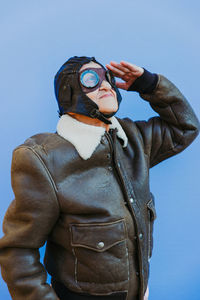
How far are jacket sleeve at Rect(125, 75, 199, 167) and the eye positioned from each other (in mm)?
338

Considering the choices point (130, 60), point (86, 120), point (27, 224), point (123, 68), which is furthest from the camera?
point (130, 60)

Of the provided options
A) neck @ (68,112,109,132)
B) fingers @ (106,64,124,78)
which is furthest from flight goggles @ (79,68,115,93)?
fingers @ (106,64,124,78)

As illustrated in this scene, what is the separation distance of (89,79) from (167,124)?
491mm

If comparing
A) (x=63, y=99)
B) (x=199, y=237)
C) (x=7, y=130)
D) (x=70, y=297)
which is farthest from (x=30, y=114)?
(x=199, y=237)

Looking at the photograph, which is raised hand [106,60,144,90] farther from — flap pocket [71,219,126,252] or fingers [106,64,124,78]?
flap pocket [71,219,126,252]

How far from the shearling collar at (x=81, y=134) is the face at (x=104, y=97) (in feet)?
0.26

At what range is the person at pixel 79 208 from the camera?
49.7 inches

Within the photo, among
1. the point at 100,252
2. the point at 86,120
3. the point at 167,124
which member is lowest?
the point at 100,252

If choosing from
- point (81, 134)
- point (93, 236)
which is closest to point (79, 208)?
point (93, 236)

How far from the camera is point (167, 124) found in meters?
1.63

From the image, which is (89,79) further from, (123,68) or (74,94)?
(123,68)

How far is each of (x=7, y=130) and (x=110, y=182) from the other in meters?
0.69

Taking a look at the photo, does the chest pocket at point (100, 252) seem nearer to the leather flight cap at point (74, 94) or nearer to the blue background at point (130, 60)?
the leather flight cap at point (74, 94)

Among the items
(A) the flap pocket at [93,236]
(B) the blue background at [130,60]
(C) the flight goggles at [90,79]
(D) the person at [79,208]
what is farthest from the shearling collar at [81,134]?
(B) the blue background at [130,60]
